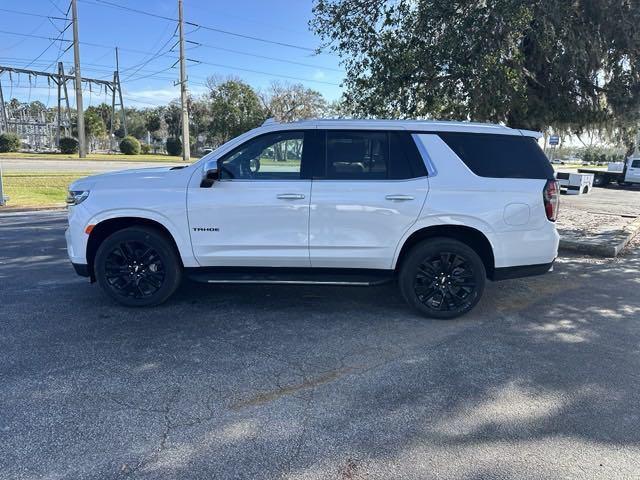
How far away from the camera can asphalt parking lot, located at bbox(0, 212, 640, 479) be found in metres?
2.68

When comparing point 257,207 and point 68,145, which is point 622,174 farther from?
point 68,145

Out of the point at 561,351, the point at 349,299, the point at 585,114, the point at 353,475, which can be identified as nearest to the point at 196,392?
the point at 353,475

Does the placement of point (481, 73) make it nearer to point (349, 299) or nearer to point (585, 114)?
point (585, 114)

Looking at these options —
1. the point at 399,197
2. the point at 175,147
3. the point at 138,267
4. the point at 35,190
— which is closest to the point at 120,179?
the point at 138,267

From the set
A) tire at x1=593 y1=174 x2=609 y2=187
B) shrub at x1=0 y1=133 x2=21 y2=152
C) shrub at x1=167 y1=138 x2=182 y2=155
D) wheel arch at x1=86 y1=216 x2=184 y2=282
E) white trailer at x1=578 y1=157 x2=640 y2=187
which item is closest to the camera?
wheel arch at x1=86 y1=216 x2=184 y2=282

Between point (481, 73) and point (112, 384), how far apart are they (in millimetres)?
6620

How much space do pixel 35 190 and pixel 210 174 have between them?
45.1 feet

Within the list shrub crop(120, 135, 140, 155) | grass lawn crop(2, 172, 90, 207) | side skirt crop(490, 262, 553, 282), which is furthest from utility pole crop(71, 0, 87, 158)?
side skirt crop(490, 262, 553, 282)

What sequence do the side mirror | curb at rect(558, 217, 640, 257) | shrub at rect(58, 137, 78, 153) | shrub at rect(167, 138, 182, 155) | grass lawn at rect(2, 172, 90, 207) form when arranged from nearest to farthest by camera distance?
1. the side mirror
2. curb at rect(558, 217, 640, 257)
3. grass lawn at rect(2, 172, 90, 207)
4. shrub at rect(58, 137, 78, 153)
5. shrub at rect(167, 138, 182, 155)

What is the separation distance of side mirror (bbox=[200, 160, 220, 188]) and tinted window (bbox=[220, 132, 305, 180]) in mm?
78

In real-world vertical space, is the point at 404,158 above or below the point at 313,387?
above

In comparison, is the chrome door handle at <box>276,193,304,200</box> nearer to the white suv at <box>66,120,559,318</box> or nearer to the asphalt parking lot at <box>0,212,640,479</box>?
the white suv at <box>66,120,559,318</box>

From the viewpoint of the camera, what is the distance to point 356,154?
15.7ft

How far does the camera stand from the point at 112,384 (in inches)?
136
